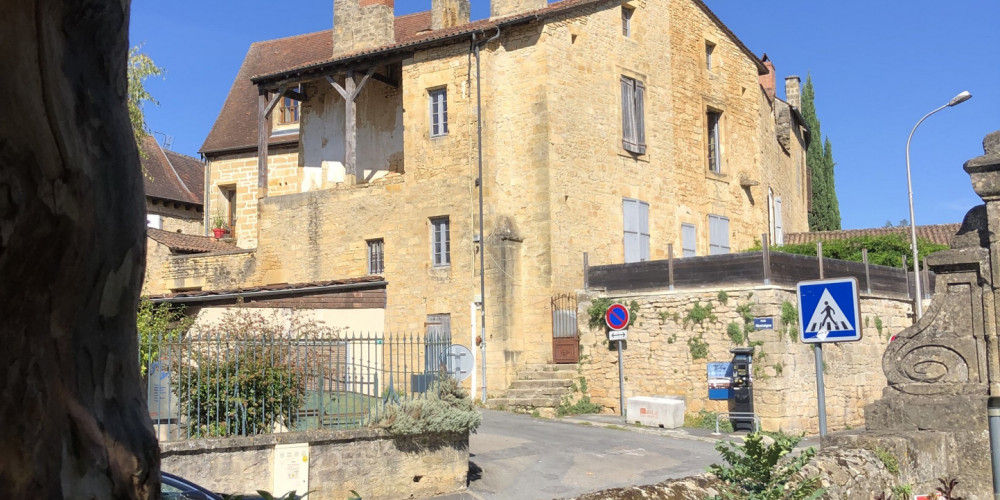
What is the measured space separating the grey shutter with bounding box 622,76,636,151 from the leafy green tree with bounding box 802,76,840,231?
2397cm

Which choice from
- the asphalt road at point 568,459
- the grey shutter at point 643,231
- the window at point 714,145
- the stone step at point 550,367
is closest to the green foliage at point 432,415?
the asphalt road at point 568,459

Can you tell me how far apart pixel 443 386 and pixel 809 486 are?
7028 millimetres

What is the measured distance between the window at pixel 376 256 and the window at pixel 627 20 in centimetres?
828

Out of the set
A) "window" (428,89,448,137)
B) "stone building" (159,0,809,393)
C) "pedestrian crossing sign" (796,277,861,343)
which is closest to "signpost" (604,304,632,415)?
"stone building" (159,0,809,393)

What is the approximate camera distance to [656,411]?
1794 centimetres

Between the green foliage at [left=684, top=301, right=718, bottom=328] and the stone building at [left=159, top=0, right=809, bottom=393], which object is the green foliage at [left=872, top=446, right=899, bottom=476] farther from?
the stone building at [left=159, top=0, right=809, bottom=393]

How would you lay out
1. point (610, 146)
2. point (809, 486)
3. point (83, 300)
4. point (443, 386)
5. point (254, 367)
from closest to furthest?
point (83, 300) → point (809, 486) → point (254, 367) → point (443, 386) → point (610, 146)

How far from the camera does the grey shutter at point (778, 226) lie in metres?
30.3

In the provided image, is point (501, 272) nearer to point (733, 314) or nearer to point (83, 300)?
point (733, 314)

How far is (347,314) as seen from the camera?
22.2m

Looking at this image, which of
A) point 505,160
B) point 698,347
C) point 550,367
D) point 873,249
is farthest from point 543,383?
point 873,249

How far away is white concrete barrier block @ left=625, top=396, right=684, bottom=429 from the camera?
17.8 metres

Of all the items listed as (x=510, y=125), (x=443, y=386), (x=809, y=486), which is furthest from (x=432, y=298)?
→ (x=809, y=486)

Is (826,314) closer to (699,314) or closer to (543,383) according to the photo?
(699,314)
